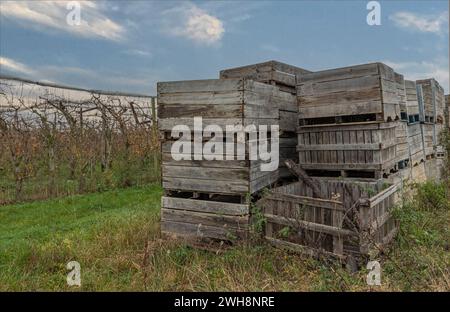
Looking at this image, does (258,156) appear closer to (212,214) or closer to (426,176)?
(212,214)

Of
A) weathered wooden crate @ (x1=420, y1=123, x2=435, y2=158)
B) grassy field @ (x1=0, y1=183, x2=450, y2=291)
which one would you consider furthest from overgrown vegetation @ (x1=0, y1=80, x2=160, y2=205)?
weathered wooden crate @ (x1=420, y1=123, x2=435, y2=158)

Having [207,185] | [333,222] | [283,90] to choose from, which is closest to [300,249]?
[333,222]

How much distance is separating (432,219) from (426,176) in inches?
132

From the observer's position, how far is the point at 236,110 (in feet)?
14.4

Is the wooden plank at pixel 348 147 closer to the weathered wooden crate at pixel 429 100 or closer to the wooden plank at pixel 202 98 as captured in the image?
the wooden plank at pixel 202 98

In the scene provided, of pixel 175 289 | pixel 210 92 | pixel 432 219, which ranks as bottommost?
pixel 175 289

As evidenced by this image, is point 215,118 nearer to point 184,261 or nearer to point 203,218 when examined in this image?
point 203,218

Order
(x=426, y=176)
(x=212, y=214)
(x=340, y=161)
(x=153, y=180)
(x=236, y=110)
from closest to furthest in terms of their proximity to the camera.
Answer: (x=236, y=110) < (x=212, y=214) < (x=340, y=161) < (x=426, y=176) < (x=153, y=180)

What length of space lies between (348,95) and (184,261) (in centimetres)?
327

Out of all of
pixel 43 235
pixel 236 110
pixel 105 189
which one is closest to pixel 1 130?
pixel 105 189

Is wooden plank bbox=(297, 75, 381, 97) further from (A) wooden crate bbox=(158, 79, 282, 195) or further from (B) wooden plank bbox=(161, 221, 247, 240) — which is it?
(B) wooden plank bbox=(161, 221, 247, 240)

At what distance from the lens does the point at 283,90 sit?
5855 millimetres

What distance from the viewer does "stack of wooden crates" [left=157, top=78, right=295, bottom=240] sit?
441 cm

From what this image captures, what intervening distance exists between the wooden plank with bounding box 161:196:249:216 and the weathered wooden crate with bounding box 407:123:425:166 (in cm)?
461
